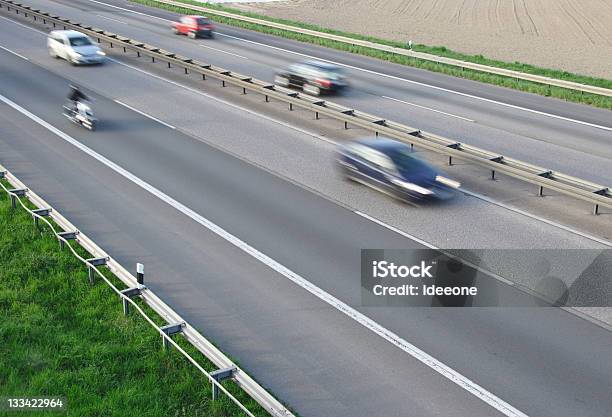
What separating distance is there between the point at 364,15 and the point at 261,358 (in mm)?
59289

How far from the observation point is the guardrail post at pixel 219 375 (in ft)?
33.2

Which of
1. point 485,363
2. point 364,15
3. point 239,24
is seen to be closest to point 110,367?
point 485,363

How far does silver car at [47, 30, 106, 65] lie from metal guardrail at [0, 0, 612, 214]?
2528 millimetres

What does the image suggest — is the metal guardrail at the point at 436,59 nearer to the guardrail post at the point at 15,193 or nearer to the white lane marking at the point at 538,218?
the white lane marking at the point at 538,218

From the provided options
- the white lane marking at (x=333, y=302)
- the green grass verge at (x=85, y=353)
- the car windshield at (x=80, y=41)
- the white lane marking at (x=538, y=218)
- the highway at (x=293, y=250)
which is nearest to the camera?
the green grass verge at (x=85, y=353)

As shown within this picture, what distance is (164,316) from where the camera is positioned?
39.0ft

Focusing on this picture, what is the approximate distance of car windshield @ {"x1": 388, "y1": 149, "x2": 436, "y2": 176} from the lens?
18219 millimetres

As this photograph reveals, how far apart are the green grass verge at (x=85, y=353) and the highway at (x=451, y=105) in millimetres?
14298

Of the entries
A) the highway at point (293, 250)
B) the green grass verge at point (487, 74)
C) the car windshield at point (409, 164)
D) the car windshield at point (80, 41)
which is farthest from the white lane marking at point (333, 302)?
the green grass verge at point (487, 74)

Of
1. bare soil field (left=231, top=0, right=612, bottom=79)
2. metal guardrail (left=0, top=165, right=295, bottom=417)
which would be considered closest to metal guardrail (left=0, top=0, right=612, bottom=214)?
metal guardrail (left=0, top=165, right=295, bottom=417)

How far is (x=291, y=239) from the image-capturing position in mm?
16016

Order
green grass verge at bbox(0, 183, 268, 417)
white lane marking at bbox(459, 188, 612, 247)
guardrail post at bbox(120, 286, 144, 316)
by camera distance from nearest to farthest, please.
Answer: green grass verge at bbox(0, 183, 268, 417), guardrail post at bbox(120, 286, 144, 316), white lane marking at bbox(459, 188, 612, 247)

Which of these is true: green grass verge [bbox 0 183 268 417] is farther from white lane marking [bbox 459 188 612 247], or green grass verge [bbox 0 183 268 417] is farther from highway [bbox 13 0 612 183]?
highway [bbox 13 0 612 183]

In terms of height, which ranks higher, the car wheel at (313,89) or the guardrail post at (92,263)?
the car wheel at (313,89)
